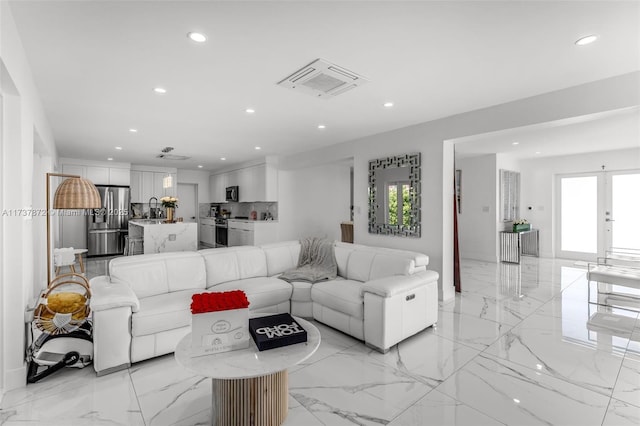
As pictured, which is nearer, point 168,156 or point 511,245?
point 511,245

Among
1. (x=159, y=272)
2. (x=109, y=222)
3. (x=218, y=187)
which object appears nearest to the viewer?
(x=159, y=272)

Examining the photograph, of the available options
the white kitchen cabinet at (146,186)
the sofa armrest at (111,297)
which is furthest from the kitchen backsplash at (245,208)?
the sofa armrest at (111,297)

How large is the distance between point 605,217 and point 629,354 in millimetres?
5367

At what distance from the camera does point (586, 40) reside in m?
2.26

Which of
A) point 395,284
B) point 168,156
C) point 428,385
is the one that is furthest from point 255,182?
point 428,385

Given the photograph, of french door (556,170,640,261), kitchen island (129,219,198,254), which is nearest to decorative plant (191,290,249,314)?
kitchen island (129,219,198,254)

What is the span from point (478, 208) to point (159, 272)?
686 centimetres

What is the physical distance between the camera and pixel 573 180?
23.6 feet

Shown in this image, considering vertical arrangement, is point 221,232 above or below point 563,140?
below

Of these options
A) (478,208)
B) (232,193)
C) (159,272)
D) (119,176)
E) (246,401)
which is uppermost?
(119,176)

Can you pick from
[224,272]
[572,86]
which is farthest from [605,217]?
[224,272]

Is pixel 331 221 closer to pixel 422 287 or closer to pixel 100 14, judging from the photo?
pixel 422 287

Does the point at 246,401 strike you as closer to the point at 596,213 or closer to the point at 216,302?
the point at 216,302

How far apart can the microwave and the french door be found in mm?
8011
